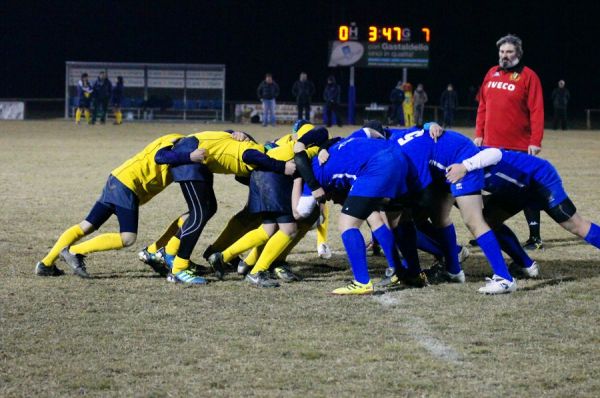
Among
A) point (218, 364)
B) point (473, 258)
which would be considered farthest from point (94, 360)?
point (473, 258)

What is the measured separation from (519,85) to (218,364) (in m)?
4.89

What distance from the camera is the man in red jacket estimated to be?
31.7 ft

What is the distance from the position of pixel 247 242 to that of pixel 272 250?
16.3 inches

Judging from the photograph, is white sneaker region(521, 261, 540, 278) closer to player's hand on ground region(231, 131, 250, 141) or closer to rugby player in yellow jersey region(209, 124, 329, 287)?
rugby player in yellow jersey region(209, 124, 329, 287)

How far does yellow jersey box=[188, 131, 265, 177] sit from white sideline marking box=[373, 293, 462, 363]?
201 centimetres

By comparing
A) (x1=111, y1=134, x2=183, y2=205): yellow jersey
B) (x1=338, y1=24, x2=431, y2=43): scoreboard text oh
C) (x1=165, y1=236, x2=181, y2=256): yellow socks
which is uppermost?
(x1=338, y1=24, x2=431, y2=43): scoreboard text oh

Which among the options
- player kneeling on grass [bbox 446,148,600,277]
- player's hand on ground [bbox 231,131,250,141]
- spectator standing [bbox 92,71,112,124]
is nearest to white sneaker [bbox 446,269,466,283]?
player kneeling on grass [bbox 446,148,600,277]

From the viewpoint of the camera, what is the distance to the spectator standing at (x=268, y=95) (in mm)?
34062

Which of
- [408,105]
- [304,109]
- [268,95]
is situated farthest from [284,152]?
[408,105]

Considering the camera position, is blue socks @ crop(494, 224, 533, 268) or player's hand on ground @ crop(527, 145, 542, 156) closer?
blue socks @ crop(494, 224, 533, 268)

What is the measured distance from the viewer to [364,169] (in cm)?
776

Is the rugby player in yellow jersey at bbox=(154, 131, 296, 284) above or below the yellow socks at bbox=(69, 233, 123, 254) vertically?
above

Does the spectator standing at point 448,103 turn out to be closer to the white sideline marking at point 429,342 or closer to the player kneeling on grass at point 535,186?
the player kneeling on grass at point 535,186

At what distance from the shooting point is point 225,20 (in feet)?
171
